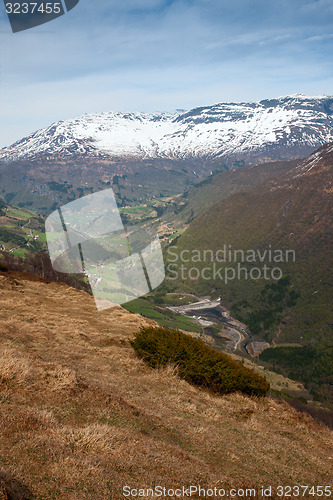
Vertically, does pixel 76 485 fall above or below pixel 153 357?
above

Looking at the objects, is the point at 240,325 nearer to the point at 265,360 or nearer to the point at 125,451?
the point at 265,360

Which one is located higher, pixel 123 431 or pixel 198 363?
pixel 123 431

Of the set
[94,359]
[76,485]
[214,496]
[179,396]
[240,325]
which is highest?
[76,485]

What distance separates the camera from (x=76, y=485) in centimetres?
700

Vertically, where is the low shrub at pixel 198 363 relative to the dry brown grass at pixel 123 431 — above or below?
below

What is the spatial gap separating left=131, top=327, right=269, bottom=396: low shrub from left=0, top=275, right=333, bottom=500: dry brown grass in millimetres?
754

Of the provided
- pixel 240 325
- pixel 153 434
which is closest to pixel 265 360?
pixel 240 325

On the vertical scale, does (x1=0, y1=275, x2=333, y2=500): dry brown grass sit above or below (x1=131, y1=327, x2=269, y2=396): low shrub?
above

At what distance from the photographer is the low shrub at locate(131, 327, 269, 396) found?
18.4m

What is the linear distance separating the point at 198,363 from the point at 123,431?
9.66m

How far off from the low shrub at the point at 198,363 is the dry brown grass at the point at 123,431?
0.75 m

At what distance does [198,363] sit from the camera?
19.0m

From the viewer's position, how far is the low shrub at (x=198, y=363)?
1836cm

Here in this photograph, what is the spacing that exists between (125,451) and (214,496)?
2.41 m
